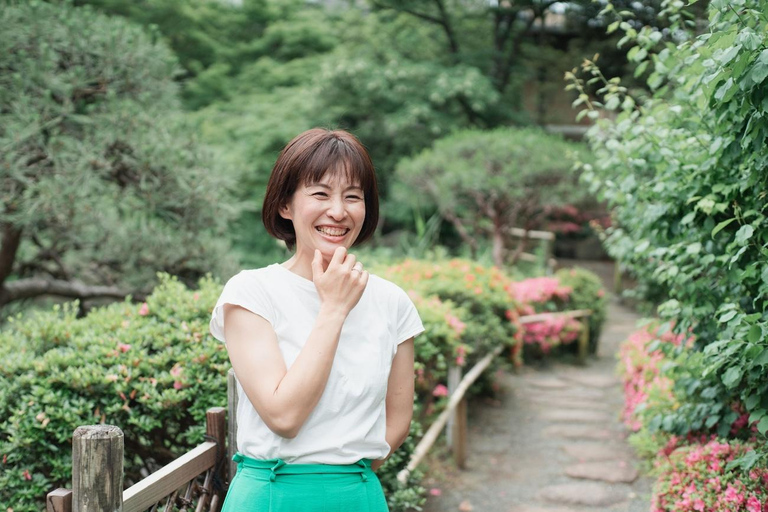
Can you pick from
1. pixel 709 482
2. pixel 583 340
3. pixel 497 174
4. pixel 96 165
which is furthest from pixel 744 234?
pixel 497 174

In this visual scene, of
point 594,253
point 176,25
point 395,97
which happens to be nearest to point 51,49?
point 395,97

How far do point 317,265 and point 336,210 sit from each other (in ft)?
0.48

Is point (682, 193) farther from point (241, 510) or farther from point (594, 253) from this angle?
point (594, 253)

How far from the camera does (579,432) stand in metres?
5.63

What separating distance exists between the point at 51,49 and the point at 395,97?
7.34m

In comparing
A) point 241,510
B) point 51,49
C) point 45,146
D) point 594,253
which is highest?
point 51,49

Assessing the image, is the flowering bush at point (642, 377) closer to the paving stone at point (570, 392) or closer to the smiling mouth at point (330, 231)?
the paving stone at point (570, 392)

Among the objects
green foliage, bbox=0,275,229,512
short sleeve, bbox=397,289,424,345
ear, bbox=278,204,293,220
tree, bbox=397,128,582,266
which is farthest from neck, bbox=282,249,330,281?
tree, bbox=397,128,582,266

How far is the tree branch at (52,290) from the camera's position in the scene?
5.08 m

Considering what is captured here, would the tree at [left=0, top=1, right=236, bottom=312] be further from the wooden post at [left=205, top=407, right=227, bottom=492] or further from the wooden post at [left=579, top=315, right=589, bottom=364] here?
the wooden post at [left=579, top=315, right=589, bottom=364]

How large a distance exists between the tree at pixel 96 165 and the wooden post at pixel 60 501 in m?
3.15

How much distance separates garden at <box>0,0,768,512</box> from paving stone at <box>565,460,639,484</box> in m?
0.35

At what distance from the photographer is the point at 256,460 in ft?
5.21

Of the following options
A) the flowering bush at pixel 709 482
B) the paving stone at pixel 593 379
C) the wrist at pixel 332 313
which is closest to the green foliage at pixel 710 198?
the flowering bush at pixel 709 482
